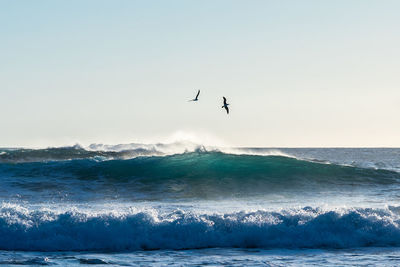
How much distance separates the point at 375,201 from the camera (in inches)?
647

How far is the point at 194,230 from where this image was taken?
11.4 m

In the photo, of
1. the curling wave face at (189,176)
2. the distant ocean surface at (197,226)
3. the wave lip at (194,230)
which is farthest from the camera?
the curling wave face at (189,176)

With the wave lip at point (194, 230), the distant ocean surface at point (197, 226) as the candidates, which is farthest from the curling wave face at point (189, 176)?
the wave lip at point (194, 230)

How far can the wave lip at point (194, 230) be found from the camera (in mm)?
11117

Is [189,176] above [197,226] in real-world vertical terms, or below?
above

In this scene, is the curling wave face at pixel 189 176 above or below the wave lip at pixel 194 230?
above

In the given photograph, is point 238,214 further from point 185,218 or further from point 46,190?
point 46,190

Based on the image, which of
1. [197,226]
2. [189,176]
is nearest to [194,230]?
[197,226]

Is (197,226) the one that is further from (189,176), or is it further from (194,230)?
(189,176)

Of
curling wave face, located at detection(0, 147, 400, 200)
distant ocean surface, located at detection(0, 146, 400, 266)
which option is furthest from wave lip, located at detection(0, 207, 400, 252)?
curling wave face, located at detection(0, 147, 400, 200)

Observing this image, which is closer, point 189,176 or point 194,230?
point 194,230

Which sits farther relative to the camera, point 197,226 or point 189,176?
point 189,176

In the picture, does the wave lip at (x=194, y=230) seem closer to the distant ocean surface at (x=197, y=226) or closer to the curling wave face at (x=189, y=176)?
the distant ocean surface at (x=197, y=226)

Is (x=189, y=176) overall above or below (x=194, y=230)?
above
